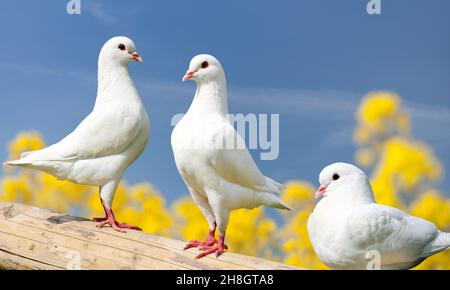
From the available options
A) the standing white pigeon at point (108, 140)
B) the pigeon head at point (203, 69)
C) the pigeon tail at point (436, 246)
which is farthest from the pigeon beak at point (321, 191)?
the standing white pigeon at point (108, 140)

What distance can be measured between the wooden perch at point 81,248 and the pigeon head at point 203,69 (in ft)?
4.15

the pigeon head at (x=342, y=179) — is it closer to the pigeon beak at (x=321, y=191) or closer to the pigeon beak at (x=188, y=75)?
the pigeon beak at (x=321, y=191)

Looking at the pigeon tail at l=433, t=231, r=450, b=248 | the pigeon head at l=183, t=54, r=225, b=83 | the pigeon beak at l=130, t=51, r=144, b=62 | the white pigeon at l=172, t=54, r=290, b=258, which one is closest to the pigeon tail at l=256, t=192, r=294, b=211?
the white pigeon at l=172, t=54, r=290, b=258

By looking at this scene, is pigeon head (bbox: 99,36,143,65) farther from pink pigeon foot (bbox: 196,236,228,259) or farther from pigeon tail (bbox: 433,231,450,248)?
pigeon tail (bbox: 433,231,450,248)

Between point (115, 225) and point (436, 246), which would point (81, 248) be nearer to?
point (115, 225)

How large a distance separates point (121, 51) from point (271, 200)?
183 centimetres

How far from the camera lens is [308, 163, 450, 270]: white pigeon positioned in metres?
3.56

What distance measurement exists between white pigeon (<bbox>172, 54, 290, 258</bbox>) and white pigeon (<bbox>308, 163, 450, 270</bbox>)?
2.02 ft

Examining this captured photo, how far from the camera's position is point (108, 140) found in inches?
182

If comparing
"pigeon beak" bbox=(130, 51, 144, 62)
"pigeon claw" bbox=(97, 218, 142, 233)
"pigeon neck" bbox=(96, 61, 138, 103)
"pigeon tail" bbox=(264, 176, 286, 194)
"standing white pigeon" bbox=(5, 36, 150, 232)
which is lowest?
"pigeon claw" bbox=(97, 218, 142, 233)

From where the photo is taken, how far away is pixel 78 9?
4.84 meters
